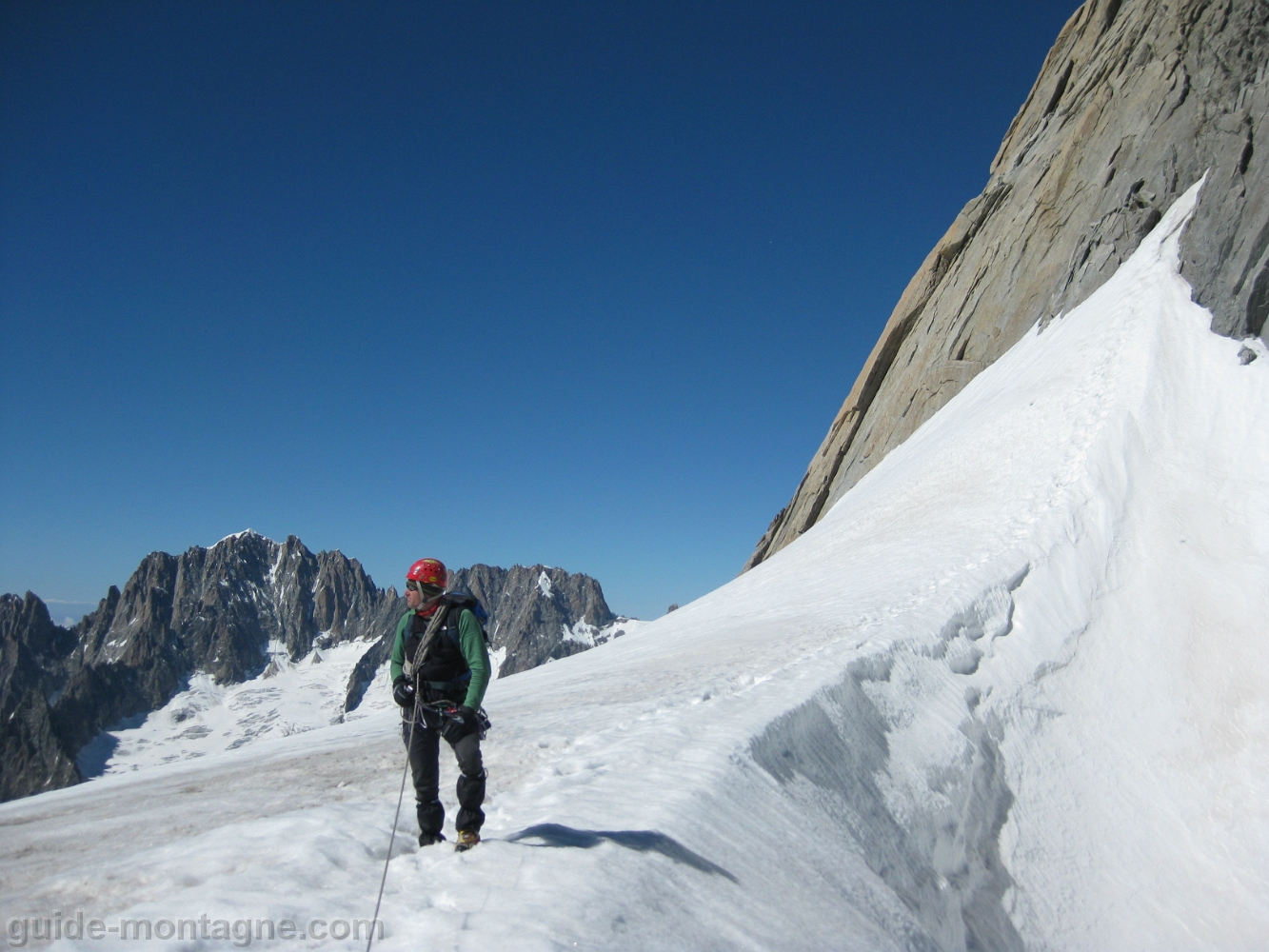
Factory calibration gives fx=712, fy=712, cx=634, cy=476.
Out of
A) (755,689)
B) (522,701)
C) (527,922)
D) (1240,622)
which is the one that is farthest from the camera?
(522,701)

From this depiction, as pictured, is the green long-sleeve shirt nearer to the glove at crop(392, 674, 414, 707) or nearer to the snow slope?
the glove at crop(392, 674, 414, 707)

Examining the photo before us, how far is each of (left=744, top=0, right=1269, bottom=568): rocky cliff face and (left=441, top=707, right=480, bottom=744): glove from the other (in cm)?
2046

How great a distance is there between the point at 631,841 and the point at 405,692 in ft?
7.26

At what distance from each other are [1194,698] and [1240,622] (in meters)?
1.84

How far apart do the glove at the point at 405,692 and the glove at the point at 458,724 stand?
37 cm

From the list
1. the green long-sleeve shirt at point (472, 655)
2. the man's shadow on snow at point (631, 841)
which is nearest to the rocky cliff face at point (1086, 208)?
the man's shadow on snow at point (631, 841)

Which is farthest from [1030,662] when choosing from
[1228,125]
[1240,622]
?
[1228,125]

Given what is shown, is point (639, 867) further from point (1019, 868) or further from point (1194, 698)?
point (1194, 698)

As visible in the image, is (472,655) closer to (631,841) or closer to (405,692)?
(405,692)

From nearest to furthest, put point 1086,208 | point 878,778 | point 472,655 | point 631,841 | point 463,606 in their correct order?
point 631,841 → point 472,655 → point 463,606 → point 878,778 → point 1086,208

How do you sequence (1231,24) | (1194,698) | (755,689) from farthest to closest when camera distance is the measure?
(1231,24)
(1194,698)
(755,689)

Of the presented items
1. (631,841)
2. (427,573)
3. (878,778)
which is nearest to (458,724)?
(427,573)

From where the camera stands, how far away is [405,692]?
6.00m

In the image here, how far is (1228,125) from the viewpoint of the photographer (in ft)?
77.7
